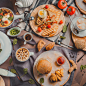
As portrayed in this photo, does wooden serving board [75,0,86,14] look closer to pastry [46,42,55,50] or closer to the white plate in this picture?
pastry [46,42,55,50]

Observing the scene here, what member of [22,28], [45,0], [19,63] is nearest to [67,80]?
[19,63]

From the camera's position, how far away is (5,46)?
4.74ft

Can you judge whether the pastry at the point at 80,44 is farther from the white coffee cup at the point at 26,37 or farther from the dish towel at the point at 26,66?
the white coffee cup at the point at 26,37

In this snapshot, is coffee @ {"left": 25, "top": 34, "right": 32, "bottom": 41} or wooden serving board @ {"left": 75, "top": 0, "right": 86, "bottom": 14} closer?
coffee @ {"left": 25, "top": 34, "right": 32, "bottom": 41}

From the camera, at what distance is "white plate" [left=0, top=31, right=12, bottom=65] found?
1.41m

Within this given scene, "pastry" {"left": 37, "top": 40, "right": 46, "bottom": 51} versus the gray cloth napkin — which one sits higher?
"pastry" {"left": 37, "top": 40, "right": 46, "bottom": 51}

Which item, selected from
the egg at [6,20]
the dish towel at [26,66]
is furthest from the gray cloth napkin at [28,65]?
the egg at [6,20]

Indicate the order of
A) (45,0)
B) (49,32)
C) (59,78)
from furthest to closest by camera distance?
(45,0) < (49,32) < (59,78)

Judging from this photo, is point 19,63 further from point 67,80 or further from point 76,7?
point 76,7

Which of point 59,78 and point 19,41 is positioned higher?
point 19,41

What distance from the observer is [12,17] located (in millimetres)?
1516

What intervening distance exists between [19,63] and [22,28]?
49 centimetres

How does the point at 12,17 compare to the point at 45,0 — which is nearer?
the point at 12,17

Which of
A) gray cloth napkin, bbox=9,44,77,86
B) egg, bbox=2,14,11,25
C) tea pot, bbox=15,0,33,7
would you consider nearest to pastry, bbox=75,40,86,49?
gray cloth napkin, bbox=9,44,77,86
